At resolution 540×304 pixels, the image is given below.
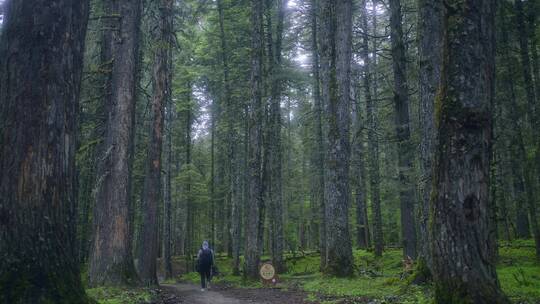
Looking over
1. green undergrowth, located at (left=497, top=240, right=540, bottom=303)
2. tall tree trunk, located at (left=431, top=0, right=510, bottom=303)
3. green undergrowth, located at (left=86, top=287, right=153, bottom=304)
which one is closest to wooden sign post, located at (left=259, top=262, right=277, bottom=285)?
green undergrowth, located at (left=86, top=287, right=153, bottom=304)

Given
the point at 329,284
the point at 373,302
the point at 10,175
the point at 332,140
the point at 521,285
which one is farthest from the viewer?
the point at 332,140

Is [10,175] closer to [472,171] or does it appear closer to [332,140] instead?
[472,171]

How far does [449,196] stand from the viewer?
5.47m

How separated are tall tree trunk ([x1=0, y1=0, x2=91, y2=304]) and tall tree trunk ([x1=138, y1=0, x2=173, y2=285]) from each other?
401 inches

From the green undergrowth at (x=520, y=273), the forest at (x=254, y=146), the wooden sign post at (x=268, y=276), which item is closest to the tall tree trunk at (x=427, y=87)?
the forest at (x=254, y=146)

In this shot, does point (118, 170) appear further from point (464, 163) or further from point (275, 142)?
point (275, 142)

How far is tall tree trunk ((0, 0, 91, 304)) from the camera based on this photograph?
15.6ft

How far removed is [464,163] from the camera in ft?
17.9

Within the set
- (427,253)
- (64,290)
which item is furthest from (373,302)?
(64,290)

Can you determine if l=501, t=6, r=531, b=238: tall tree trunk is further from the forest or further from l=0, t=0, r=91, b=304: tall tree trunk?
l=0, t=0, r=91, b=304: tall tree trunk

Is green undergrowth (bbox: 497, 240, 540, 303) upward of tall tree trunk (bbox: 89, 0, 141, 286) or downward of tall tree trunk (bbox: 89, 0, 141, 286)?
downward

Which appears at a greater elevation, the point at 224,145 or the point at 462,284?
the point at 224,145

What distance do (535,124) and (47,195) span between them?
54.0 ft

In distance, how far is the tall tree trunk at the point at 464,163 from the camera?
17.3 ft
